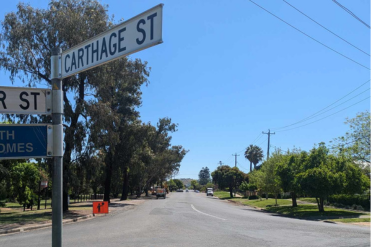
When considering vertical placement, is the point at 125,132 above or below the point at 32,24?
below

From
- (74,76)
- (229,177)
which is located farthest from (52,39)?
(229,177)

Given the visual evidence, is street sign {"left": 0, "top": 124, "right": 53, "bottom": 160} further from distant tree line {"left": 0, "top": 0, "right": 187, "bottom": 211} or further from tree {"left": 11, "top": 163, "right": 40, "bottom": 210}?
tree {"left": 11, "top": 163, "right": 40, "bottom": 210}

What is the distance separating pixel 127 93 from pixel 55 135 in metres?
35.5

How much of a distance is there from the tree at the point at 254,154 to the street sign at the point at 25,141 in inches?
3884

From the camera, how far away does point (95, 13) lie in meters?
24.2

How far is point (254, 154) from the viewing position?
99.8 metres

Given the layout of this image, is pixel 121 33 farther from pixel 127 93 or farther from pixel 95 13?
pixel 127 93

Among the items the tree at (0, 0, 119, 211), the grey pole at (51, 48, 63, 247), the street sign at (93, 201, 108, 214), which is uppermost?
the tree at (0, 0, 119, 211)

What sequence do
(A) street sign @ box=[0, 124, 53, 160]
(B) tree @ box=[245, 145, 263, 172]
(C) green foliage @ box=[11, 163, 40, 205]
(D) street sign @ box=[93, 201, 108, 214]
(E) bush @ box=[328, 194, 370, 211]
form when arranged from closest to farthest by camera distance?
(A) street sign @ box=[0, 124, 53, 160] → (D) street sign @ box=[93, 201, 108, 214] → (C) green foliage @ box=[11, 163, 40, 205] → (E) bush @ box=[328, 194, 370, 211] → (B) tree @ box=[245, 145, 263, 172]

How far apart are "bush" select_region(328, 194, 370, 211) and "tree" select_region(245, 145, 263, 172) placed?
208 feet

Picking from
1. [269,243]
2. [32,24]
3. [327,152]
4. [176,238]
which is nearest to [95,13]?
[32,24]

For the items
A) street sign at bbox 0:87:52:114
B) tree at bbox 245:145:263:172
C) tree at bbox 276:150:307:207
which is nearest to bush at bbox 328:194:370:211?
tree at bbox 276:150:307:207

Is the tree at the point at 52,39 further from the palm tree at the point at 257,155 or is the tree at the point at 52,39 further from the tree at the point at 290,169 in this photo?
the palm tree at the point at 257,155

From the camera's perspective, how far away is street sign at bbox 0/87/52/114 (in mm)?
3322
